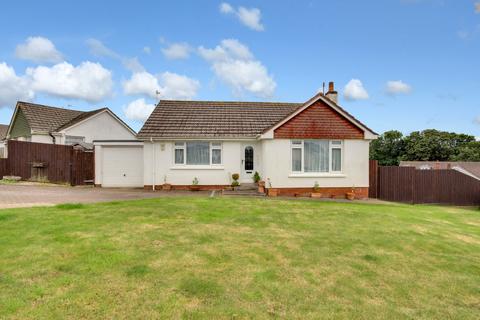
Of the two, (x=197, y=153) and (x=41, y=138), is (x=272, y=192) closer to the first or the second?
(x=197, y=153)

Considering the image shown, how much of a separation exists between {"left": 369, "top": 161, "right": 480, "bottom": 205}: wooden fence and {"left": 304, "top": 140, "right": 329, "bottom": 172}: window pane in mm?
3283

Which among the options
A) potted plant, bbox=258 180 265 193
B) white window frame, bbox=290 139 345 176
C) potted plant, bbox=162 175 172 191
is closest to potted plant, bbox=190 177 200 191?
potted plant, bbox=162 175 172 191

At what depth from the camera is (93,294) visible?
168 inches

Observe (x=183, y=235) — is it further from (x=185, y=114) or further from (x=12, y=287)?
(x=185, y=114)

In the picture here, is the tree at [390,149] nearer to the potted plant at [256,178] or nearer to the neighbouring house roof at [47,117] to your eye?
the potted plant at [256,178]

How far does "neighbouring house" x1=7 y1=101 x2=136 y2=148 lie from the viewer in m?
23.8

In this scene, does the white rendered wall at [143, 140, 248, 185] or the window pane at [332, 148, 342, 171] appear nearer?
the window pane at [332, 148, 342, 171]

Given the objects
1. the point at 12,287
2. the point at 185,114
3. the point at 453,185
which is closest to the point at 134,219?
the point at 12,287

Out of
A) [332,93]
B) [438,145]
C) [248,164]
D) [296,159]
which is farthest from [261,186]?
[438,145]

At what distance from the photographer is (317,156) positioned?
1733cm

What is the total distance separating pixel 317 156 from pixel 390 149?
70.6 m

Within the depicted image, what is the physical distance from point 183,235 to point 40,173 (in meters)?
17.3

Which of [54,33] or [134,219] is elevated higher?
[54,33]

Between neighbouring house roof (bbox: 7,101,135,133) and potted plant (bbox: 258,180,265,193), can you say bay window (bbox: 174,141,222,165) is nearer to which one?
potted plant (bbox: 258,180,265,193)
